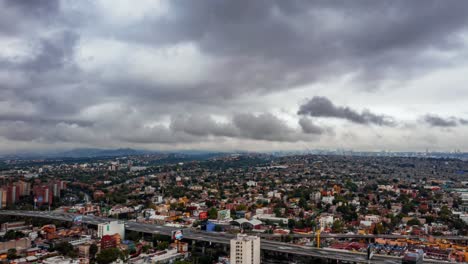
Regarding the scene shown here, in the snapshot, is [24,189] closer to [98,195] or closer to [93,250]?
[98,195]

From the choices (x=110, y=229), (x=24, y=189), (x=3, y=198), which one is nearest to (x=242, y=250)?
(x=110, y=229)

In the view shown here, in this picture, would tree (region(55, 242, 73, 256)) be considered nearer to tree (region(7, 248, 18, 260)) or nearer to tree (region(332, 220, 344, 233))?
tree (region(7, 248, 18, 260))

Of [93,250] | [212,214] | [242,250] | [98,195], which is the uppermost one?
[242,250]

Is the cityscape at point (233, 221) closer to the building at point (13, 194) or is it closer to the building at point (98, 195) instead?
the building at point (13, 194)

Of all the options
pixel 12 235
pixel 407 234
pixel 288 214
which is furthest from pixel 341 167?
pixel 12 235

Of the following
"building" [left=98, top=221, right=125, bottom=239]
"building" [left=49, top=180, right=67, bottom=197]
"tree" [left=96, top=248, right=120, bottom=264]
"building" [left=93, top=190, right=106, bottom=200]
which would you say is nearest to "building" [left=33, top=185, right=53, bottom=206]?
"building" [left=49, top=180, right=67, bottom=197]

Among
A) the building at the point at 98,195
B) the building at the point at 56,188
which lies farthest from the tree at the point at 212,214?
the building at the point at 56,188
